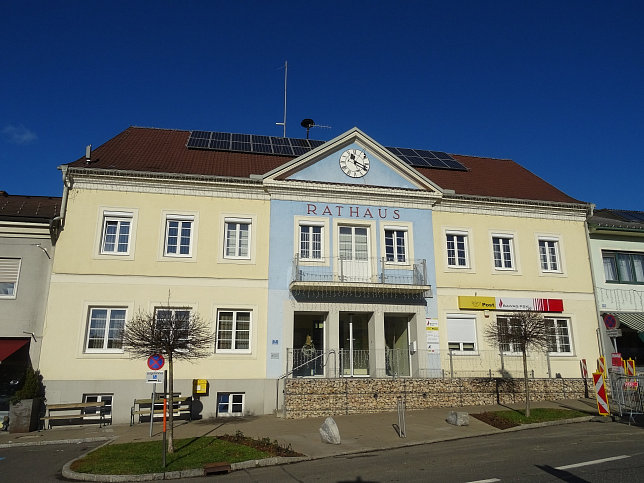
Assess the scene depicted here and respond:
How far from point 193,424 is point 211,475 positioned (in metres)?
6.52

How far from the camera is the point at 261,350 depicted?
1817 centimetres

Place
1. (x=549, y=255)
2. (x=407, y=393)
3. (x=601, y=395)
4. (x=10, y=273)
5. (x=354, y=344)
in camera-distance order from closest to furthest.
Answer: (x=601, y=395) < (x=10, y=273) < (x=407, y=393) < (x=354, y=344) < (x=549, y=255)

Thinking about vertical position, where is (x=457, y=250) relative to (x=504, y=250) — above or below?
below

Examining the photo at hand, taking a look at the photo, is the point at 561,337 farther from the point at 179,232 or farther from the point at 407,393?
the point at 179,232

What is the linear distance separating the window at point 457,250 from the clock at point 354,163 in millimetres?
4699

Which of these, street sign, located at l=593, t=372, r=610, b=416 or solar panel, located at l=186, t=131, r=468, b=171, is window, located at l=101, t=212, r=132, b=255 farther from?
street sign, located at l=593, t=372, r=610, b=416

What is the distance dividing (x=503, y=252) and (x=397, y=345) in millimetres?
6287

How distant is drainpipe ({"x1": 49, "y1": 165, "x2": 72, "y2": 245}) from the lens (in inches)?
696

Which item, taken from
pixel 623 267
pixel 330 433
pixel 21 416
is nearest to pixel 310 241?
pixel 330 433

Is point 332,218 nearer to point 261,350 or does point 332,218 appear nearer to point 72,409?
point 261,350

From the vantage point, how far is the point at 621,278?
22.5 metres

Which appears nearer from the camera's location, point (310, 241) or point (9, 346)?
point (9, 346)

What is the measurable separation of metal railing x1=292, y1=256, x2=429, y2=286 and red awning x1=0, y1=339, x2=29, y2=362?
9540mm

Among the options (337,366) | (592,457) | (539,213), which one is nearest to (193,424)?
(337,366)
